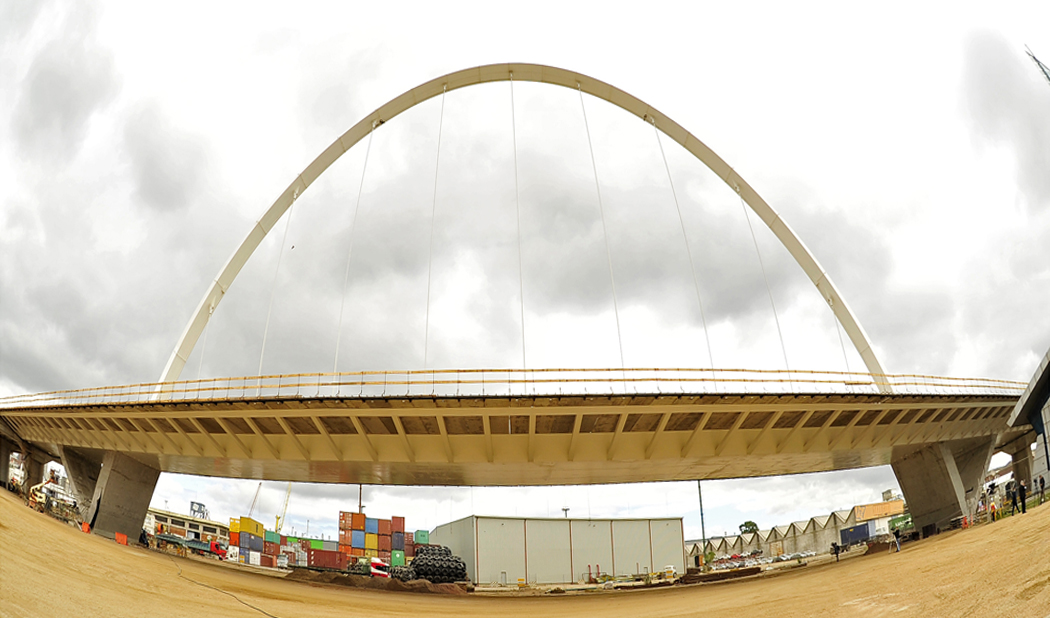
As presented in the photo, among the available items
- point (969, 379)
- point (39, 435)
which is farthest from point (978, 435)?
point (39, 435)

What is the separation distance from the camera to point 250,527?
7525 cm

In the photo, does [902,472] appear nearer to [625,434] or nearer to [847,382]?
[847,382]

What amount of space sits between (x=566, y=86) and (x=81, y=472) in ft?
177

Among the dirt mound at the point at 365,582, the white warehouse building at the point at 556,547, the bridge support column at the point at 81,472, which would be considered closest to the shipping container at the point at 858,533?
the white warehouse building at the point at 556,547

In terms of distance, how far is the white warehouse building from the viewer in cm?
4884

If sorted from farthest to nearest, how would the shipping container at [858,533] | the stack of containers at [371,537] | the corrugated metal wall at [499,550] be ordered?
1. the shipping container at [858,533]
2. the stack of containers at [371,537]
3. the corrugated metal wall at [499,550]

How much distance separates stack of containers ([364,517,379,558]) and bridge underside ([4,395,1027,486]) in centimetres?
2965

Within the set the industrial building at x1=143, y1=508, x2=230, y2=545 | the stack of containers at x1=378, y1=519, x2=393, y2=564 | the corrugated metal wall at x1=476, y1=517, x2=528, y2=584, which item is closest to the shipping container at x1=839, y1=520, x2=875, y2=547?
the corrugated metal wall at x1=476, y1=517, x2=528, y2=584

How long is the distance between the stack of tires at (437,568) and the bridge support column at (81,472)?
29079 millimetres

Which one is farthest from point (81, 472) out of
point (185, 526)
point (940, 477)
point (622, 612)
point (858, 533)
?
point (858, 533)

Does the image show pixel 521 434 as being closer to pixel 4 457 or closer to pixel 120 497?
pixel 120 497

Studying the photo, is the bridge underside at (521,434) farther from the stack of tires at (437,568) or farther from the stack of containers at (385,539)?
the stack of containers at (385,539)

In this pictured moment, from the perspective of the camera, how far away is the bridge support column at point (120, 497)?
37.2m

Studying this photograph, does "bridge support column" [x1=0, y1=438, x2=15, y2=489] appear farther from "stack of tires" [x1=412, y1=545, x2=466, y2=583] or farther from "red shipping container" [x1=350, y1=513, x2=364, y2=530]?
"stack of tires" [x1=412, y1=545, x2=466, y2=583]
